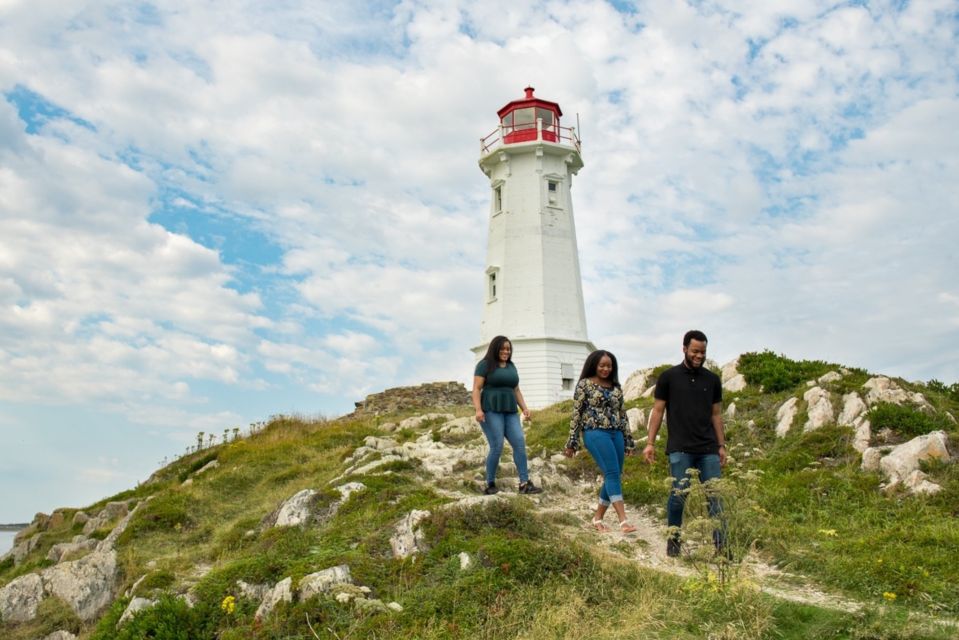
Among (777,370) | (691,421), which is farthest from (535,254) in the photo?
(691,421)

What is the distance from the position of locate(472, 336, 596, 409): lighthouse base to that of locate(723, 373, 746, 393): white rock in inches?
418

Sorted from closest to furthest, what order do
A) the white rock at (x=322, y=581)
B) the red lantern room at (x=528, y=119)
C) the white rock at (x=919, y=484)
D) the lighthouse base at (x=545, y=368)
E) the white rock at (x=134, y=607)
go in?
1. the white rock at (x=322, y=581)
2. the white rock at (x=134, y=607)
3. the white rock at (x=919, y=484)
4. the lighthouse base at (x=545, y=368)
5. the red lantern room at (x=528, y=119)

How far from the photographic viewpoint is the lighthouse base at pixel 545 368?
27906 mm

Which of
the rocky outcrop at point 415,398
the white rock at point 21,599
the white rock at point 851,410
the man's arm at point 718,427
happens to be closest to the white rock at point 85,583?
the white rock at point 21,599

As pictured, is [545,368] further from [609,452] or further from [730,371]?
[609,452]

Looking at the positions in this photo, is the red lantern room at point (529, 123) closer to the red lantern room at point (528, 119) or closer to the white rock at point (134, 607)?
the red lantern room at point (528, 119)

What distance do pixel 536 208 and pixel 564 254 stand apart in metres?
2.13

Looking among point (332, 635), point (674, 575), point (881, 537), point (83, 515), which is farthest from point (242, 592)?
point (83, 515)

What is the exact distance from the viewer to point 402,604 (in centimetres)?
753

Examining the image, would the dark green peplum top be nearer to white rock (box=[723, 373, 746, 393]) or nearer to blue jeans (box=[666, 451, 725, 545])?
blue jeans (box=[666, 451, 725, 545])

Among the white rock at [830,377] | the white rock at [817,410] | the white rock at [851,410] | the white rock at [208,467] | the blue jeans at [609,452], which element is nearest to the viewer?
the blue jeans at [609,452]

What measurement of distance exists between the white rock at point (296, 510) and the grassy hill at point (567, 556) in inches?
7.0

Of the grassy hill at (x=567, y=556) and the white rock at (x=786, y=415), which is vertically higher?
the white rock at (x=786, y=415)

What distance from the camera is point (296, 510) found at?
436 inches
